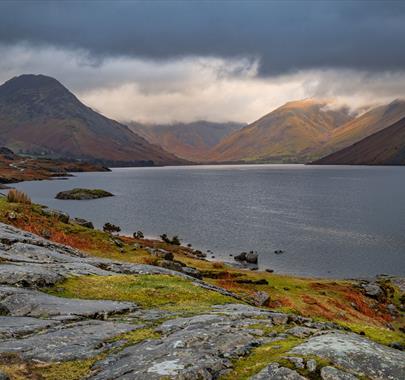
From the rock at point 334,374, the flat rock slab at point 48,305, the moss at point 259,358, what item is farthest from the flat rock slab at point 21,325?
the rock at point 334,374

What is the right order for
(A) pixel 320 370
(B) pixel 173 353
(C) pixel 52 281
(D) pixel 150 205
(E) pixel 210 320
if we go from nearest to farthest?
1. (A) pixel 320 370
2. (B) pixel 173 353
3. (E) pixel 210 320
4. (C) pixel 52 281
5. (D) pixel 150 205

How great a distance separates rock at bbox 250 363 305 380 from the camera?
12242mm

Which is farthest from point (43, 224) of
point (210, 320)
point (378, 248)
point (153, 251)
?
point (378, 248)

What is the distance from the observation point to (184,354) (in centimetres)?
1416

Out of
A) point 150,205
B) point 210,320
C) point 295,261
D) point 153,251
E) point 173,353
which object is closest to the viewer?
point 173,353

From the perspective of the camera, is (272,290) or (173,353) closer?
(173,353)

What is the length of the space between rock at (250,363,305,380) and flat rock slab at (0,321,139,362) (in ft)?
19.3

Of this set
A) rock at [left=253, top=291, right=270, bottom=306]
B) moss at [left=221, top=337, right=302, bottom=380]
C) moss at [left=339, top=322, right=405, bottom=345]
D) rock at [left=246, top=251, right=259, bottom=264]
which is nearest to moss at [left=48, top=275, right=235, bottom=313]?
moss at [left=221, top=337, right=302, bottom=380]

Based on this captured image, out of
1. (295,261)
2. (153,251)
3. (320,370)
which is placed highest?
(320,370)

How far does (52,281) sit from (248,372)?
15327 millimetres

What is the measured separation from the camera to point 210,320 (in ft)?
60.4

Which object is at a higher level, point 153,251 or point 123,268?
point 123,268

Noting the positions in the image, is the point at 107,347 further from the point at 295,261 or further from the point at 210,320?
the point at 295,261

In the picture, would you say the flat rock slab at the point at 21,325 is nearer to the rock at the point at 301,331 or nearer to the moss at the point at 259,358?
the moss at the point at 259,358
